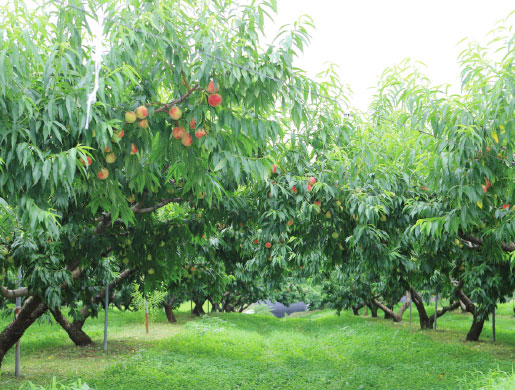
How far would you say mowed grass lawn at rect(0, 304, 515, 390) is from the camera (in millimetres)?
8258

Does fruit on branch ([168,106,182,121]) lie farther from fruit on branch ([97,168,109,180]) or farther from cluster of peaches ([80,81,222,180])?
fruit on branch ([97,168,109,180])

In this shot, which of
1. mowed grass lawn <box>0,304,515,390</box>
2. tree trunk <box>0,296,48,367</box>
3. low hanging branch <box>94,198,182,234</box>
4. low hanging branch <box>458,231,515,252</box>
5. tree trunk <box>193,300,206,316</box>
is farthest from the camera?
tree trunk <box>193,300,206,316</box>

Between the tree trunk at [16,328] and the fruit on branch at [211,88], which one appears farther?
the tree trunk at [16,328]

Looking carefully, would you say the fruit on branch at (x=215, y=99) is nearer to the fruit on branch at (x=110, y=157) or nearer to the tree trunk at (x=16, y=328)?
the fruit on branch at (x=110, y=157)

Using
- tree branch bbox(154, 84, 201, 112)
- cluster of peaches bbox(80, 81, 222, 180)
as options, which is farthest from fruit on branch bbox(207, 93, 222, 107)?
tree branch bbox(154, 84, 201, 112)

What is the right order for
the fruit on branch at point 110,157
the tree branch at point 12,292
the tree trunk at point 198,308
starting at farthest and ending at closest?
1. the tree trunk at point 198,308
2. the tree branch at point 12,292
3. the fruit on branch at point 110,157

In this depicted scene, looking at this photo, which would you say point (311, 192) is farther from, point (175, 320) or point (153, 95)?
point (175, 320)

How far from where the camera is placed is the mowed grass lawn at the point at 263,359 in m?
8.26

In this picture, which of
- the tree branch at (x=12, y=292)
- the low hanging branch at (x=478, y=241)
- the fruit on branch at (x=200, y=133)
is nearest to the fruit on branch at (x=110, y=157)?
the fruit on branch at (x=200, y=133)

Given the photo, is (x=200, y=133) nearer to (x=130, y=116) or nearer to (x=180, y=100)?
(x=180, y=100)

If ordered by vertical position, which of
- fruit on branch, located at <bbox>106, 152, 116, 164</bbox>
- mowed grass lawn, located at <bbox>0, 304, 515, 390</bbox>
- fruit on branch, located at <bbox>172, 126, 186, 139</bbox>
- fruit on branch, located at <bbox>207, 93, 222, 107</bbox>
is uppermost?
fruit on branch, located at <bbox>207, 93, 222, 107</bbox>

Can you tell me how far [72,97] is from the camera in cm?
285

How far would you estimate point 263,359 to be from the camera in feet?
36.1

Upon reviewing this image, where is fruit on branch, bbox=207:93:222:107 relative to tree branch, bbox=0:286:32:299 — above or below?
above
